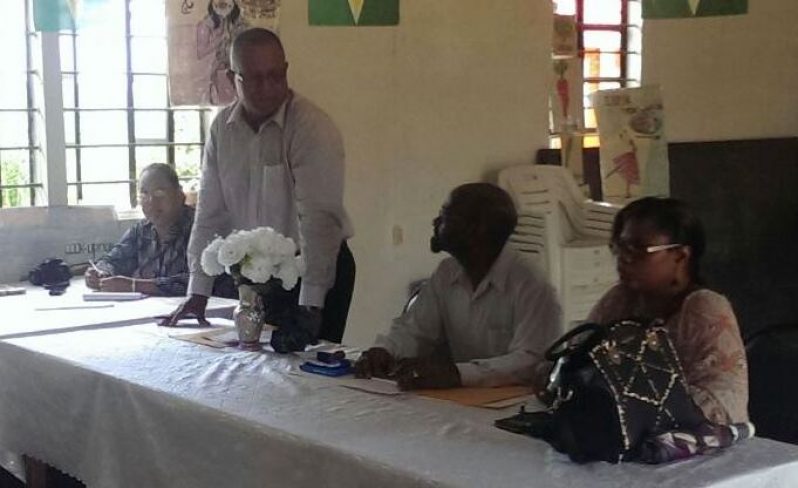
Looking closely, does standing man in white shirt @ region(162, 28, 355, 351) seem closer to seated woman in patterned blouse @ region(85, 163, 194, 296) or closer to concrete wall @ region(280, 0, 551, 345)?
seated woman in patterned blouse @ region(85, 163, 194, 296)

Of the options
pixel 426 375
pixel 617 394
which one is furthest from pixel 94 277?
pixel 617 394

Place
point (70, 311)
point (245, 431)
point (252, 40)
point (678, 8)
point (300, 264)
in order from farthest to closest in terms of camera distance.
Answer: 1. point (678, 8)
2. point (70, 311)
3. point (252, 40)
4. point (300, 264)
5. point (245, 431)

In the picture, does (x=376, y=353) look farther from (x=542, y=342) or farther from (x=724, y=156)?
(x=724, y=156)

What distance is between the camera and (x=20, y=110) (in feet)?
15.9

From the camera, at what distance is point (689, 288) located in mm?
2281

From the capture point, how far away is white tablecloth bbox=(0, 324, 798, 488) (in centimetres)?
192

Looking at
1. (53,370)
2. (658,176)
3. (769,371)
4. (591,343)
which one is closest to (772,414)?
(769,371)

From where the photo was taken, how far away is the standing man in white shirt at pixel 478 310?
8.59 ft

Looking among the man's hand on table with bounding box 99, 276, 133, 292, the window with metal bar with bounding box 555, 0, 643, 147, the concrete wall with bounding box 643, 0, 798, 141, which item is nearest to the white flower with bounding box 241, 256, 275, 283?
the man's hand on table with bounding box 99, 276, 133, 292

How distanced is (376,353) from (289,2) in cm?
281

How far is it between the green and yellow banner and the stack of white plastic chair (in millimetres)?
1040

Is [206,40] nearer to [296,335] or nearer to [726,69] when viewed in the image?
[296,335]

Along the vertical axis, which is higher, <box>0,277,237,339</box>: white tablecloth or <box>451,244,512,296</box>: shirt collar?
<box>451,244,512,296</box>: shirt collar

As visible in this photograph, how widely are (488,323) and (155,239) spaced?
1958 mm
